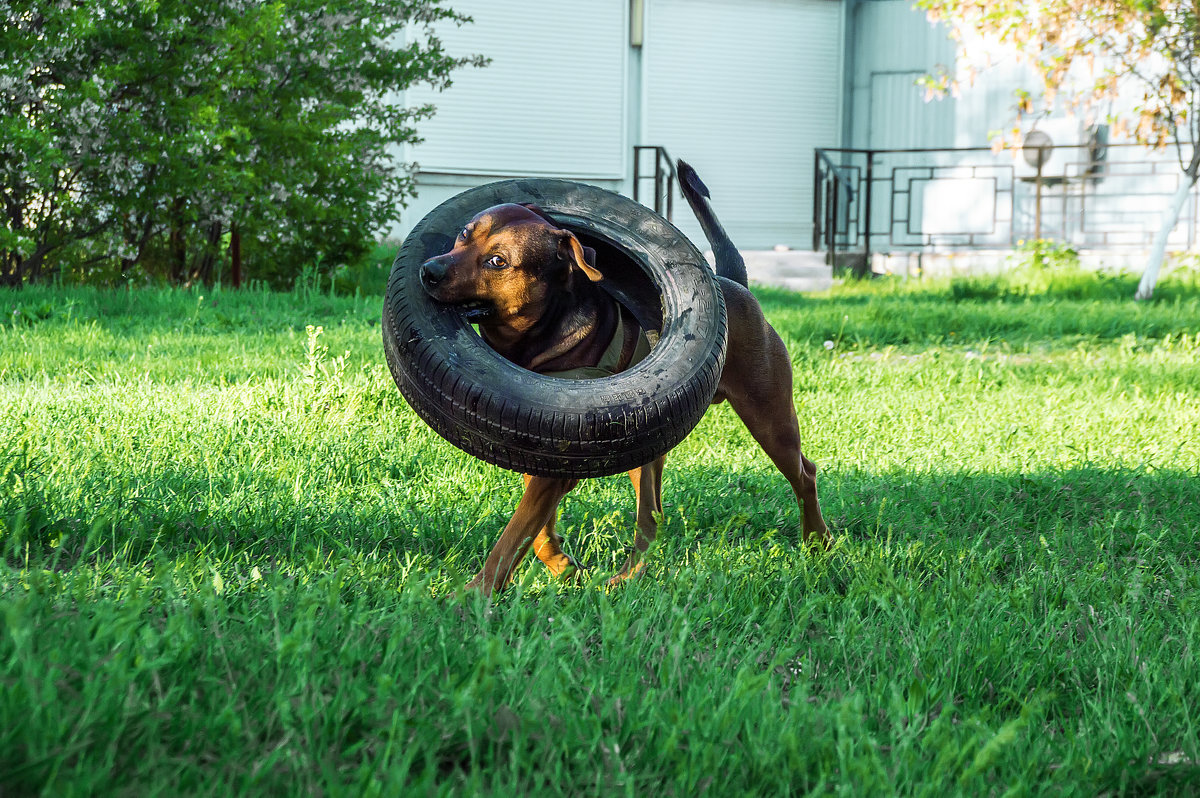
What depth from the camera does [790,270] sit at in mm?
17156

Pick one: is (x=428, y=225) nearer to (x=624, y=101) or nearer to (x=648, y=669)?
(x=648, y=669)

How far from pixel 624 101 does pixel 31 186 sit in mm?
11852

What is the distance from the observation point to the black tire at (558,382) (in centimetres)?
276

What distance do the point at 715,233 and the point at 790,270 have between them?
13.4 meters

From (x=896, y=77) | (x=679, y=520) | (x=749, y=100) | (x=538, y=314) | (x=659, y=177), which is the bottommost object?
(x=679, y=520)

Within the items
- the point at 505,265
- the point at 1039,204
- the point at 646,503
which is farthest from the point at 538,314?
the point at 1039,204

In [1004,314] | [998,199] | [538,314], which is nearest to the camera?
[538,314]

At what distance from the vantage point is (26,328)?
7566mm

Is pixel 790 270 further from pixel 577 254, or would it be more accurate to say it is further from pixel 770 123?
pixel 577 254

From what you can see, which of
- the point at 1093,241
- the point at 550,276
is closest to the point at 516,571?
the point at 550,276

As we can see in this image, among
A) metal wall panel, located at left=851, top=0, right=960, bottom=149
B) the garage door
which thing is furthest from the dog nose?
metal wall panel, located at left=851, top=0, right=960, bottom=149

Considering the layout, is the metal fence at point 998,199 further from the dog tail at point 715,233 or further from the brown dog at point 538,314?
the brown dog at point 538,314

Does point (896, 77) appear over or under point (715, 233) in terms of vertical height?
over

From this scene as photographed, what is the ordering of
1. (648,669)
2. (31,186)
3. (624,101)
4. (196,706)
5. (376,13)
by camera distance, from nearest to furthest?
(196,706) → (648,669) → (31,186) → (376,13) → (624,101)
